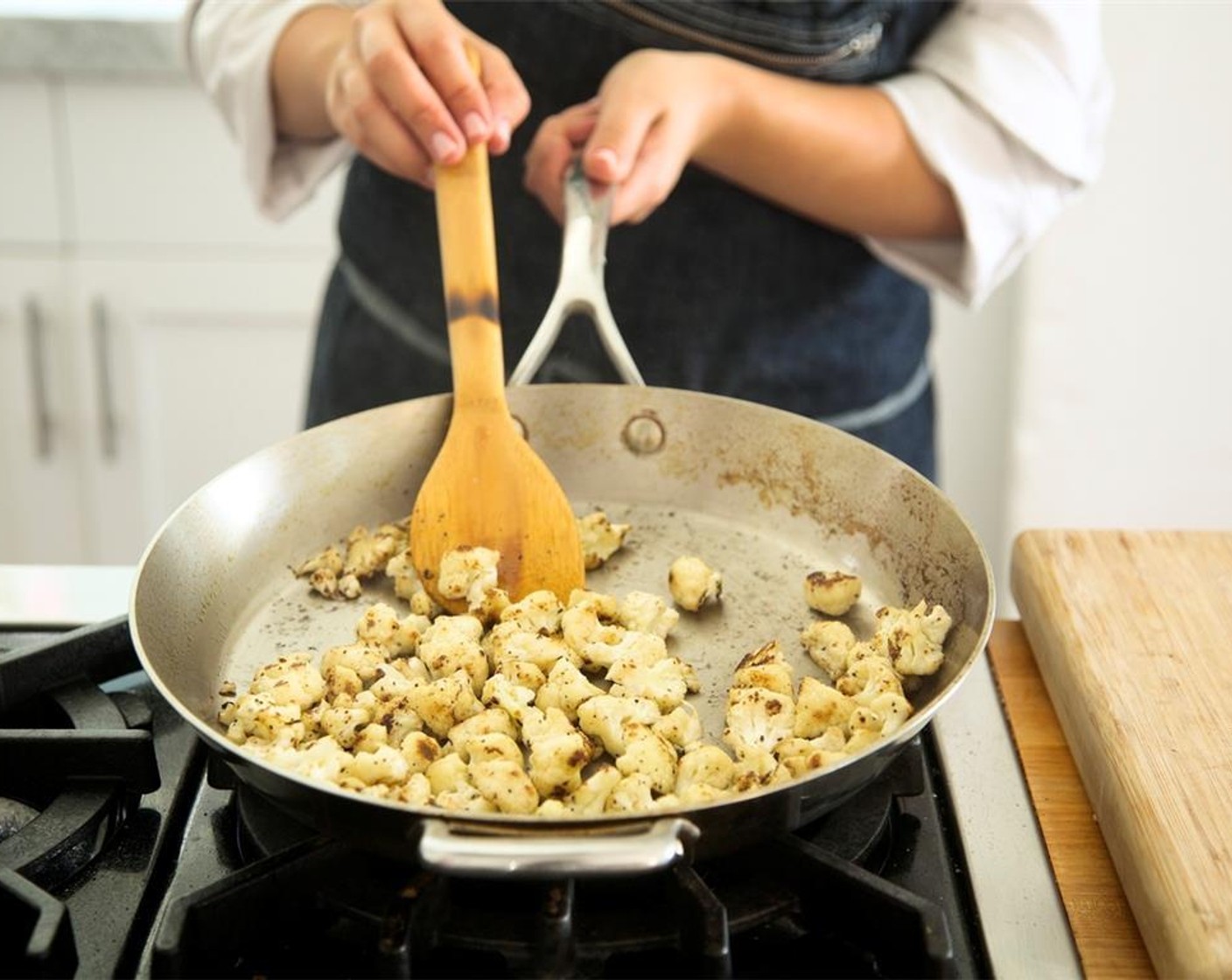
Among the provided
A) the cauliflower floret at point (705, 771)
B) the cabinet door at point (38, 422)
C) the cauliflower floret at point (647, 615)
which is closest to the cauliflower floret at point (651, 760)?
the cauliflower floret at point (705, 771)

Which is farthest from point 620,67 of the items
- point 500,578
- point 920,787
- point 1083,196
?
point 1083,196

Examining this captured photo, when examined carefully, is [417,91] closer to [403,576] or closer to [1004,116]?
[403,576]

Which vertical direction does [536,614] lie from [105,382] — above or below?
above

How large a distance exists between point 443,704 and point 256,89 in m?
0.56

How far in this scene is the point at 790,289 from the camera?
109cm

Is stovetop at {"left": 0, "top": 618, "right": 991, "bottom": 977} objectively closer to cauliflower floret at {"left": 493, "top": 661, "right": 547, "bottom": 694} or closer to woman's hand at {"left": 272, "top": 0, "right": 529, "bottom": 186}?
cauliflower floret at {"left": 493, "top": 661, "right": 547, "bottom": 694}

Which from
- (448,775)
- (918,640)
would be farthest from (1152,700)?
(448,775)

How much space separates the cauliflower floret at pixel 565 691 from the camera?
644 millimetres

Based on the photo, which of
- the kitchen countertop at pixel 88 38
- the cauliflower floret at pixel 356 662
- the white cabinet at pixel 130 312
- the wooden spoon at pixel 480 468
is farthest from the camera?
the white cabinet at pixel 130 312

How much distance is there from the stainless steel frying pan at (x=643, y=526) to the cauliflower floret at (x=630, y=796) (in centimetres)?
7

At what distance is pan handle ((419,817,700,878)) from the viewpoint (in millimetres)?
438

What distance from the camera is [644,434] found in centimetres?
86

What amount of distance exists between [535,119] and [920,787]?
65cm

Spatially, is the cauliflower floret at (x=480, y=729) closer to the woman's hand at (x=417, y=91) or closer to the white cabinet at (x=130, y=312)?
the woman's hand at (x=417, y=91)
